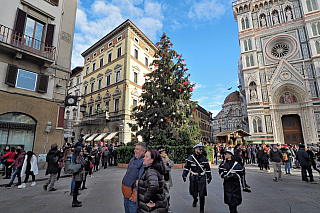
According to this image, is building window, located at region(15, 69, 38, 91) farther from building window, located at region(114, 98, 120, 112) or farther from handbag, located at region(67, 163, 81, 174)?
building window, located at region(114, 98, 120, 112)

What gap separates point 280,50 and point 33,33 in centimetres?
3375

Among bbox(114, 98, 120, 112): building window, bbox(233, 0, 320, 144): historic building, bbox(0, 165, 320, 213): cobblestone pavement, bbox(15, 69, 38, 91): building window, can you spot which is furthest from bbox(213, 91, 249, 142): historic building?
bbox(15, 69, 38, 91): building window

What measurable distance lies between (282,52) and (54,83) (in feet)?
109

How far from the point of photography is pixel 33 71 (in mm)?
11672

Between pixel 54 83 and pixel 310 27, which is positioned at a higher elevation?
pixel 310 27

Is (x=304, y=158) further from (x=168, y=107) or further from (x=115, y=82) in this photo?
(x=115, y=82)

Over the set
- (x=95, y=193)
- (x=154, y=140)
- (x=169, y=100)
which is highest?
(x=169, y=100)

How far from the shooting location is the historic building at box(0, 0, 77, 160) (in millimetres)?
10453


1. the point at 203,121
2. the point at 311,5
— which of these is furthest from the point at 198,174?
the point at 203,121

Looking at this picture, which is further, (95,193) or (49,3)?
(49,3)

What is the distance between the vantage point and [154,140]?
39.5 ft

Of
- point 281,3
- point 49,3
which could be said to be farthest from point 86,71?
point 281,3

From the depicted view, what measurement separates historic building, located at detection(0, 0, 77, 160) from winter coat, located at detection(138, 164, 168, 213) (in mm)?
12054

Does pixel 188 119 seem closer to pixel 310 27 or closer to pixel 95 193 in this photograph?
pixel 95 193
